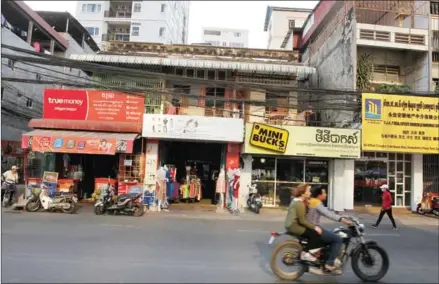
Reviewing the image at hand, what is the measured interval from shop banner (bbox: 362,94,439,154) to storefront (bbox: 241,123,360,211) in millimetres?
843

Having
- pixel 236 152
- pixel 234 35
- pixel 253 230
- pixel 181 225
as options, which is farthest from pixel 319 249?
pixel 234 35

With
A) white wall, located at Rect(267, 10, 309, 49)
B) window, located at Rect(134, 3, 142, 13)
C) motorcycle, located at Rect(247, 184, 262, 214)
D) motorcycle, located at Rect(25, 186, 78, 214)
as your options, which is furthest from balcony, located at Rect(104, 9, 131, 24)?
motorcycle, located at Rect(25, 186, 78, 214)

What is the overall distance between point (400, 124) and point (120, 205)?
40.6 feet

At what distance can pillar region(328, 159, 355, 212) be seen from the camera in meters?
18.7

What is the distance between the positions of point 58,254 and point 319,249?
4866mm

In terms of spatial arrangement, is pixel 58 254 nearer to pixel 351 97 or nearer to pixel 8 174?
pixel 8 174

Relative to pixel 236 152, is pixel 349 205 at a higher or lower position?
lower

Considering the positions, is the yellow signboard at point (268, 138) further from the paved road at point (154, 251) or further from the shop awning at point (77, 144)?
the shop awning at point (77, 144)

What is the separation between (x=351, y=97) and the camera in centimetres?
1867

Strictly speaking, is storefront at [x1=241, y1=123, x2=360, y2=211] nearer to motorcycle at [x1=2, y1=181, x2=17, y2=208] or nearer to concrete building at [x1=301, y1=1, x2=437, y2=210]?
concrete building at [x1=301, y1=1, x2=437, y2=210]

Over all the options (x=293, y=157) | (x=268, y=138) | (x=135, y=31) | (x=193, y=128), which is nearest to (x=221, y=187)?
(x=193, y=128)

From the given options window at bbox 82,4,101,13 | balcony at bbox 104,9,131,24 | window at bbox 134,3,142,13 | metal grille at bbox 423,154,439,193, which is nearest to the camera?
metal grille at bbox 423,154,439,193

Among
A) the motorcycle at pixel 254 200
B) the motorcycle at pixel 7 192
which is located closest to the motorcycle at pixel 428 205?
the motorcycle at pixel 254 200

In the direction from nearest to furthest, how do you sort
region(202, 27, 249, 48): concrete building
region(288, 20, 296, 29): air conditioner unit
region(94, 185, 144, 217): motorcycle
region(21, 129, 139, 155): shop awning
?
1. region(94, 185, 144, 217): motorcycle
2. region(21, 129, 139, 155): shop awning
3. region(288, 20, 296, 29): air conditioner unit
4. region(202, 27, 249, 48): concrete building
